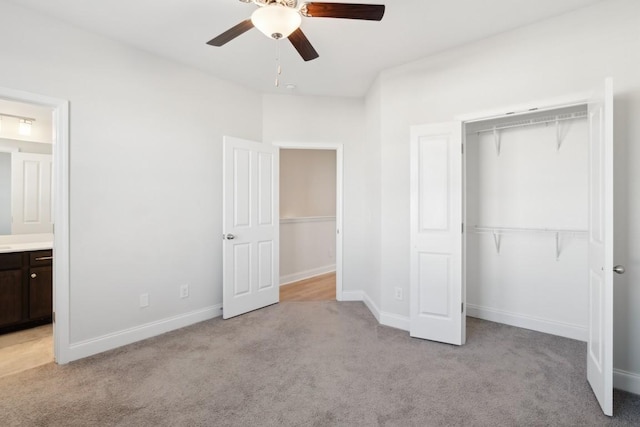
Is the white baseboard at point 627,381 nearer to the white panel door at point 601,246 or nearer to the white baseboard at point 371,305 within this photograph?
the white panel door at point 601,246

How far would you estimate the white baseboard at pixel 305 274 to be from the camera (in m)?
5.21

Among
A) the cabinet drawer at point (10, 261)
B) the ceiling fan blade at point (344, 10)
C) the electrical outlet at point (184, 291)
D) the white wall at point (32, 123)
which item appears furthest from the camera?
the white wall at point (32, 123)

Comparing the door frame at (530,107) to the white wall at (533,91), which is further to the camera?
the door frame at (530,107)

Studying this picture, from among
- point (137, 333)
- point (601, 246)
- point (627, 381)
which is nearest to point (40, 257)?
point (137, 333)

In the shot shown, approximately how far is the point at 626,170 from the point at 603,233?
66 centimetres

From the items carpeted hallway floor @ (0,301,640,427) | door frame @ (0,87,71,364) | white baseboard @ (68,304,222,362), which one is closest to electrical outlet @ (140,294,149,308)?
white baseboard @ (68,304,222,362)

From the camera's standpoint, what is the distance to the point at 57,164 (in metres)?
2.53

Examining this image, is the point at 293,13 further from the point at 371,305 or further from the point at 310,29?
the point at 371,305

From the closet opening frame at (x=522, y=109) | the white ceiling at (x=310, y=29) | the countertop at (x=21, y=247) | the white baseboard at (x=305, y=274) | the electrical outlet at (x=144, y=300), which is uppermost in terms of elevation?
the white ceiling at (x=310, y=29)

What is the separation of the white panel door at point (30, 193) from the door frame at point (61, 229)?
1812 millimetres

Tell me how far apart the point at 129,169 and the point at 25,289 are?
1.74 m

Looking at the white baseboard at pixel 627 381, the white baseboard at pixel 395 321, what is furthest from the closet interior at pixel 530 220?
the white baseboard at pixel 395 321

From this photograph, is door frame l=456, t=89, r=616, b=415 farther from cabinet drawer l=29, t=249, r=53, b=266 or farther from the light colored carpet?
cabinet drawer l=29, t=249, r=53, b=266

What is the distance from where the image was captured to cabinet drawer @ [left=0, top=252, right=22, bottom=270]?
3.12 m
